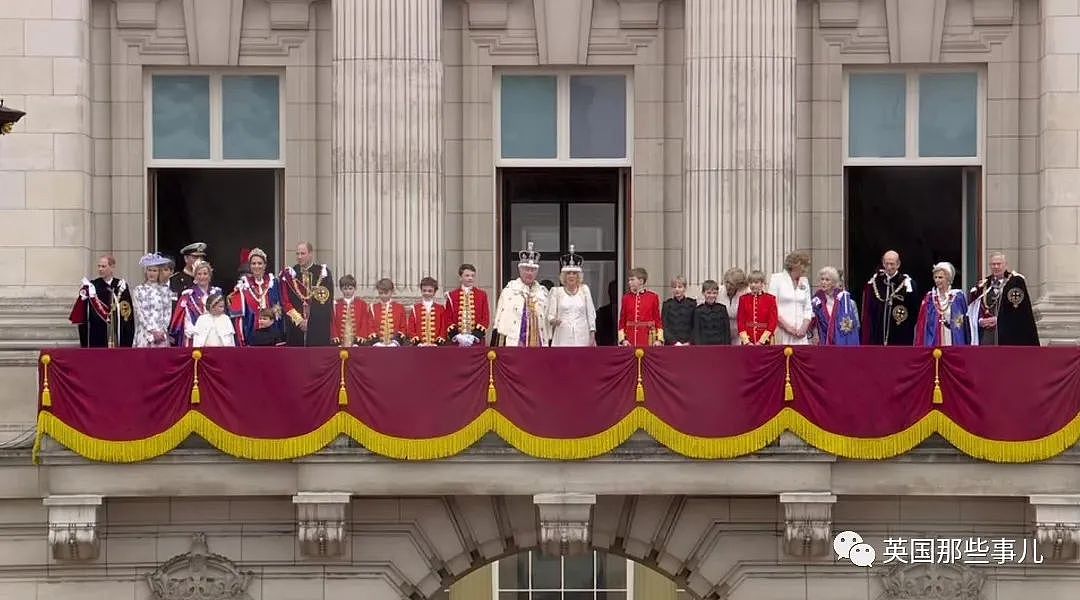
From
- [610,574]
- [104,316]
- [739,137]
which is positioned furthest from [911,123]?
[610,574]

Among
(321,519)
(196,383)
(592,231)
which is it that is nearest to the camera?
(196,383)

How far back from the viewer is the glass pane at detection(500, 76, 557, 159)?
50.7 m

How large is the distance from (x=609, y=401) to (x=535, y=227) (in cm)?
684

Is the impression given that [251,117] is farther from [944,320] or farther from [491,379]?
[944,320]

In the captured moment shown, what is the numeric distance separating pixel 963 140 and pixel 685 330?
7310 millimetres

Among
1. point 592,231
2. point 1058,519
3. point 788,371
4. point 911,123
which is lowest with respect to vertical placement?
point 1058,519

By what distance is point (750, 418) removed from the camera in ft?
147

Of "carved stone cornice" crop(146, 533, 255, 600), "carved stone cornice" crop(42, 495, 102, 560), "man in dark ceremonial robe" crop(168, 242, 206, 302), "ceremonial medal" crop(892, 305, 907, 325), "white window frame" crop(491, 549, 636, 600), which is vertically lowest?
"white window frame" crop(491, 549, 636, 600)

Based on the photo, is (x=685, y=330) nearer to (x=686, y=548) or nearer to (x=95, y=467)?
(x=686, y=548)

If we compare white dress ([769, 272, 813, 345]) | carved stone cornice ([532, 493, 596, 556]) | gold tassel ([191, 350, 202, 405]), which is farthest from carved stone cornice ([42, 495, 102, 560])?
white dress ([769, 272, 813, 345])

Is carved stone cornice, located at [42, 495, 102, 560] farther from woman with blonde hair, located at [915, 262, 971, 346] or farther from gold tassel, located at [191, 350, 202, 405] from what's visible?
woman with blonde hair, located at [915, 262, 971, 346]

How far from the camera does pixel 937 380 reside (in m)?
44.9

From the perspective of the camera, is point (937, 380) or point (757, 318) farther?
point (757, 318)

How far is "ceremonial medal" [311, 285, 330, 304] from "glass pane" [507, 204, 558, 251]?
5.27m
